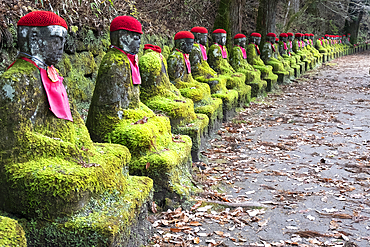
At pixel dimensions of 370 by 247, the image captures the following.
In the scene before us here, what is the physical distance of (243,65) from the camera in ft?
35.4

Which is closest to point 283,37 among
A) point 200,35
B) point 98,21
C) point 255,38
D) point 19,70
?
point 255,38

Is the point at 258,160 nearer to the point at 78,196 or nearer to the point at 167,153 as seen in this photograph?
the point at 167,153

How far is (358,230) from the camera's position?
3.57 metres

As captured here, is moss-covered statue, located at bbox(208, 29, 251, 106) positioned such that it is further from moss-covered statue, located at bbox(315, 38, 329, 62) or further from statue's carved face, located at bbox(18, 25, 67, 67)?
moss-covered statue, located at bbox(315, 38, 329, 62)

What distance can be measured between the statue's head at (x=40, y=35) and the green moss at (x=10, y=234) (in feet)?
3.65

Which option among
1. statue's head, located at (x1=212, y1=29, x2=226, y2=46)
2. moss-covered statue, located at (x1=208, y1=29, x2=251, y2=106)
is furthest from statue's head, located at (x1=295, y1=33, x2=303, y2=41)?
statue's head, located at (x1=212, y1=29, x2=226, y2=46)

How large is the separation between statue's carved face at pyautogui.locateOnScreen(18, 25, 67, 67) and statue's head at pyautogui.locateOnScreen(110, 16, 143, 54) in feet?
4.44

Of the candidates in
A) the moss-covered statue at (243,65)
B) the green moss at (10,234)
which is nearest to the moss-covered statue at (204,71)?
the moss-covered statue at (243,65)

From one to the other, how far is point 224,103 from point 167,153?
4395mm

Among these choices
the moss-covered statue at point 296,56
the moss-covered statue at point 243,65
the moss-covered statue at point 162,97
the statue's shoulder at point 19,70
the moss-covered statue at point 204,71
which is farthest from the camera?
the moss-covered statue at point 296,56

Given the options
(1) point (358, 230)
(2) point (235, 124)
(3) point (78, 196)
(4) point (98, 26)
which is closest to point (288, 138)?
(2) point (235, 124)

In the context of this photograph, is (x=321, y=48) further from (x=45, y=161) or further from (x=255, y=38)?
(x=45, y=161)

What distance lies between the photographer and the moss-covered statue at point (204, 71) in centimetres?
766

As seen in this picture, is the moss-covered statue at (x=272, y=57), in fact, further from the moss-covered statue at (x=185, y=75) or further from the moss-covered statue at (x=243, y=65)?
the moss-covered statue at (x=185, y=75)
